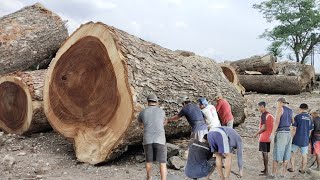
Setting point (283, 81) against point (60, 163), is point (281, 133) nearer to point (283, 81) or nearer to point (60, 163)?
point (60, 163)

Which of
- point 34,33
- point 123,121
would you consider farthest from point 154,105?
point 34,33

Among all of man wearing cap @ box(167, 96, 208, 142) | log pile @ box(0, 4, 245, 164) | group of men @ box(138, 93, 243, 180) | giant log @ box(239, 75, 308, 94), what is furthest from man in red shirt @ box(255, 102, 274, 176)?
giant log @ box(239, 75, 308, 94)

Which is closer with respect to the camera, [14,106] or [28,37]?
[14,106]

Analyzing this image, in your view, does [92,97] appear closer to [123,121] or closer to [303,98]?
[123,121]

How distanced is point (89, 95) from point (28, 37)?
3.85m

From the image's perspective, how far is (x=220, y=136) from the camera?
16.4 feet

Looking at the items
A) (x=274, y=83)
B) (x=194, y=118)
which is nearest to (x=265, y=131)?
(x=194, y=118)

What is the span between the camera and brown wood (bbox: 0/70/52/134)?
7.56 meters

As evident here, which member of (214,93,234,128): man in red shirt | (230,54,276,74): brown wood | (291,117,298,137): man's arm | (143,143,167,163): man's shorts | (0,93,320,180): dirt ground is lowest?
(0,93,320,180): dirt ground

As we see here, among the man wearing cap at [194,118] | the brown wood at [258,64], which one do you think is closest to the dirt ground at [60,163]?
the man wearing cap at [194,118]

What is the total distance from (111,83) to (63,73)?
3.85 ft

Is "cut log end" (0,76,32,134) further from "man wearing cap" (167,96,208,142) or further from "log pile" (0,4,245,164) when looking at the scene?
"man wearing cap" (167,96,208,142)

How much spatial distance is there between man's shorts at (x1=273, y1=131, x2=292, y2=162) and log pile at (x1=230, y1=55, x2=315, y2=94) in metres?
10.6

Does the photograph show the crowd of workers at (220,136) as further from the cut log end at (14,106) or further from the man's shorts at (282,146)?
the cut log end at (14,106)
